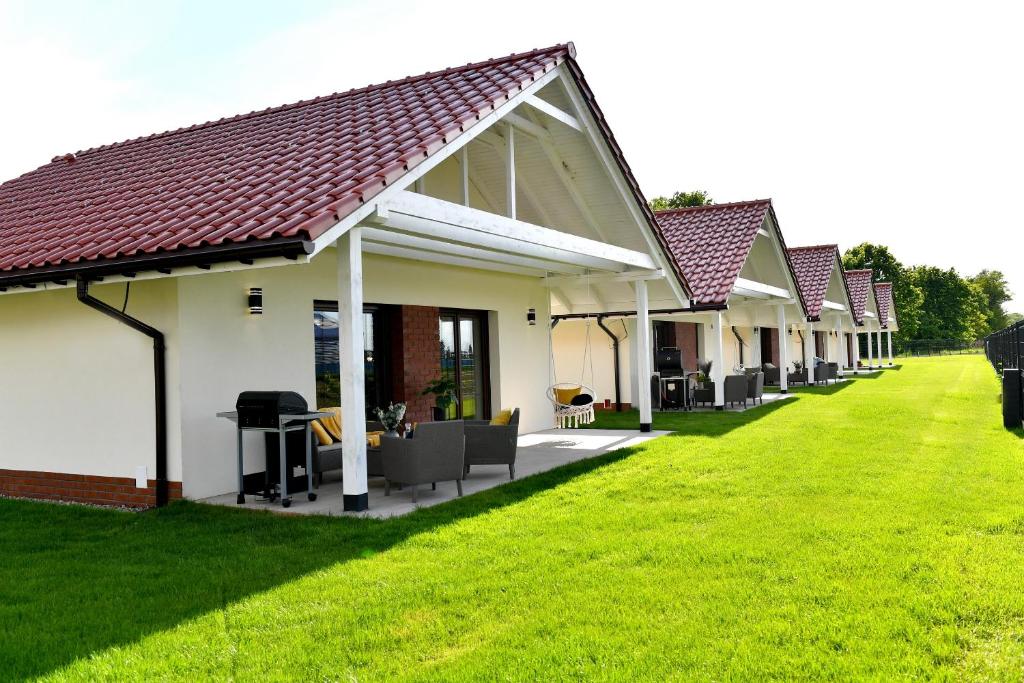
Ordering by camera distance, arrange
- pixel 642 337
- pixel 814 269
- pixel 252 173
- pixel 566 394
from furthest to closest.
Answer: pixel 814 269 → pixel 566 394 → pixel 642 337 → pixel 252 173

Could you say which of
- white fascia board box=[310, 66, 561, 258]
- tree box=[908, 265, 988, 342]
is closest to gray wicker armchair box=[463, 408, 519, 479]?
white fascia board box=[310, 66, 561, 258]

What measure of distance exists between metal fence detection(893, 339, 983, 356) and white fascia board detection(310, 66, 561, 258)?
217 ft

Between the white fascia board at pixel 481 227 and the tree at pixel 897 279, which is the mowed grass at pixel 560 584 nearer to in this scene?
the white fascia board at pixel 481 227

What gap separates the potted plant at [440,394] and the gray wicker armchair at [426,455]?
3.38 metres

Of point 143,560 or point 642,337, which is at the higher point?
point 642,337

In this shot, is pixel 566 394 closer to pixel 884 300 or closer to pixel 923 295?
pixel 884 300

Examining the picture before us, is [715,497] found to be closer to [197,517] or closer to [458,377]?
[197,517]

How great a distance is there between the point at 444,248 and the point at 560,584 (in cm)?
609

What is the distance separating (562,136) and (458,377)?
173 inches

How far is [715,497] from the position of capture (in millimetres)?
8023

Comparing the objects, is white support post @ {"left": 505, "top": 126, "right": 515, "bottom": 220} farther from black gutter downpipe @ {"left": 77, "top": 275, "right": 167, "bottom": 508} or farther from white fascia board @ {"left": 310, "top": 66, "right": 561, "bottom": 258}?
black gutter downpipe @ {"left": 77, "top": 275, "right": 167, "bottom": 508}

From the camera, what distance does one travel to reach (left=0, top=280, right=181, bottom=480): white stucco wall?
8.43 m

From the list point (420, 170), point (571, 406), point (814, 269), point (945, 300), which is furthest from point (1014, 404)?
point (945, 300)

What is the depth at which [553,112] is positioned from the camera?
10188 millimetres
